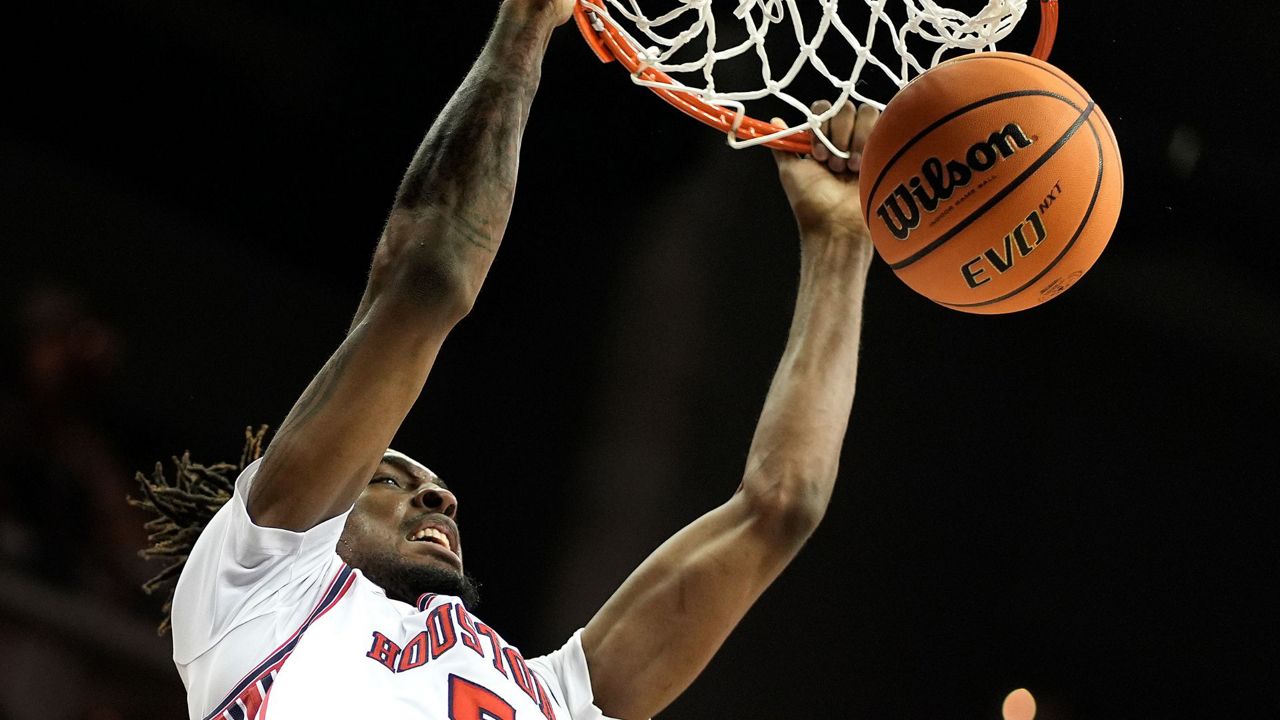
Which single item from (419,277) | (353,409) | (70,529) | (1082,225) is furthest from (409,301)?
(70,529)

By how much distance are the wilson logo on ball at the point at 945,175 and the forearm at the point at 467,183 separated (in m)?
0.57

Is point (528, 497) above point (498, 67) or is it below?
below

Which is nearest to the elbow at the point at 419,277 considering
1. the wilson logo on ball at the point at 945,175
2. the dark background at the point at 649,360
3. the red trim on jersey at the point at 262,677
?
the red trim on jersey at the point at 262,677

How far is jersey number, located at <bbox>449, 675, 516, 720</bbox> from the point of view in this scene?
1.76 m

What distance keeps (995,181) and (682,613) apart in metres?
0.85

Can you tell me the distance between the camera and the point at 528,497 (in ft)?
12.2

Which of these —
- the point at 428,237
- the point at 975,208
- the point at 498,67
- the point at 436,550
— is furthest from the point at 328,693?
the point at 975,208

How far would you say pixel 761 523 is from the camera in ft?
6.86

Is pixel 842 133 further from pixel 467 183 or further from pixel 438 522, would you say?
pixel 438 522

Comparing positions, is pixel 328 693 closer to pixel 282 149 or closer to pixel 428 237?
pixel 428 237

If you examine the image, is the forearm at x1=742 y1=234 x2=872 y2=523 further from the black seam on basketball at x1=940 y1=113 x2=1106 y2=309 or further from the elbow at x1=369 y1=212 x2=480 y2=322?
the elbow at x1=369 y1=212 x2=480 y2=322

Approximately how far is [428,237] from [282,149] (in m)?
2.11

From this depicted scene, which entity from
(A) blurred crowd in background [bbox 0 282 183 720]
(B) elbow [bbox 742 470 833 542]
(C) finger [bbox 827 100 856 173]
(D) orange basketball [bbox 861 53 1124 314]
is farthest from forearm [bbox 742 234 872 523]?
(A) blurred crowd in background [bbox 0 282 183 720]

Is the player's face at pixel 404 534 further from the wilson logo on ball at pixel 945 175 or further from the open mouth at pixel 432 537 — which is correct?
the wilson logo on ball at pixel 945 175
